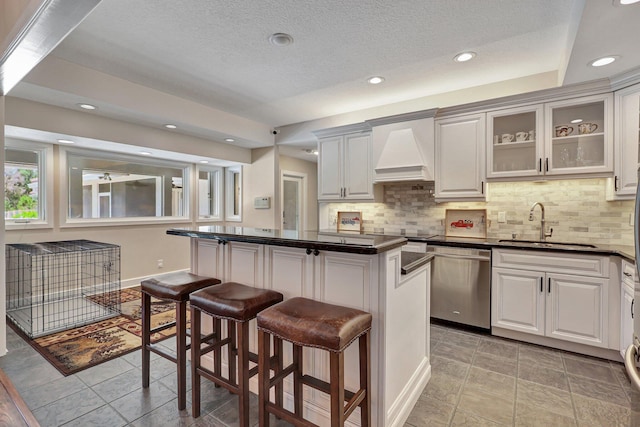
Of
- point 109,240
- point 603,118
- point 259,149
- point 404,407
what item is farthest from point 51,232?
point 603,118

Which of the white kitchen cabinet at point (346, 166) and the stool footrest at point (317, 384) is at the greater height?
the white kitchen cabinet at point (346, 166)

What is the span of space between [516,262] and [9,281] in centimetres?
564

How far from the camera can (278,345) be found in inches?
68.4

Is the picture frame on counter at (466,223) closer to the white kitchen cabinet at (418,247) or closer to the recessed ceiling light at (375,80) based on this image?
the white kitchen cabinet at (418,247)

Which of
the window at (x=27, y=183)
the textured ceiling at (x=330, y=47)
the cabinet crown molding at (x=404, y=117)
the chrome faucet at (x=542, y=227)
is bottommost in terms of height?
the chrome faucet at (x=542, y=227)

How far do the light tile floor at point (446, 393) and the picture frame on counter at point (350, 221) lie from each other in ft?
7.16

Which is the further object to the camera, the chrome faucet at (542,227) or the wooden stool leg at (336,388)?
the chrome faucet at (542,227)

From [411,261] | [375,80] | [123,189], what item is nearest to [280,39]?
[375,80]

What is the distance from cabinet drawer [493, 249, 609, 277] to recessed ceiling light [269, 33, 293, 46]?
2.67 m

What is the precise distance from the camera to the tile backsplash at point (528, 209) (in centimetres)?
287

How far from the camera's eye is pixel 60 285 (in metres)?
3.95

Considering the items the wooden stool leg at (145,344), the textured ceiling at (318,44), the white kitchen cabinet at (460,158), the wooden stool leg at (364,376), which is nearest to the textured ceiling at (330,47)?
the textured ceiling at (318,44)

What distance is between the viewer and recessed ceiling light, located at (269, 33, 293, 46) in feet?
7.86

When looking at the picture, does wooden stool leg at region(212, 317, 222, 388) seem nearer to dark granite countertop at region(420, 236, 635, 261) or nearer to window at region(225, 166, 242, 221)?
dark granite countertop at region(420, 236, 635, 261)
